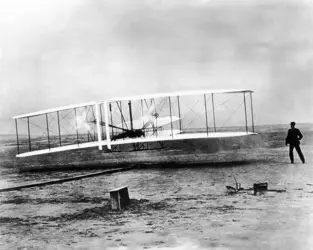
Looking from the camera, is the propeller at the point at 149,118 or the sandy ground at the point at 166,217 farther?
the propeller at the point at 149,118

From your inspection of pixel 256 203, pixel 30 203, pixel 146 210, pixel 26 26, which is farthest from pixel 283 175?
pixel 26 26

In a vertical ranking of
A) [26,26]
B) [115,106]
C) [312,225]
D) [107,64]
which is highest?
[26,26]

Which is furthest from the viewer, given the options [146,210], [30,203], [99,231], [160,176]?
[160,176]

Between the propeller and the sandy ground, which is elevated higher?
the propeller

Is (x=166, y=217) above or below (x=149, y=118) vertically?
below

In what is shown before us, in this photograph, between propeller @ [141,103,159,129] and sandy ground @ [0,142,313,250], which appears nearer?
sandy ground @ [0,142,313,250]

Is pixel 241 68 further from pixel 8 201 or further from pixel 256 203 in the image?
pixel 8 201

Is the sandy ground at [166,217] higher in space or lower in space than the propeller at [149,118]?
lower

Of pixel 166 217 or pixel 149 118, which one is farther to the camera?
pixel 149 118
